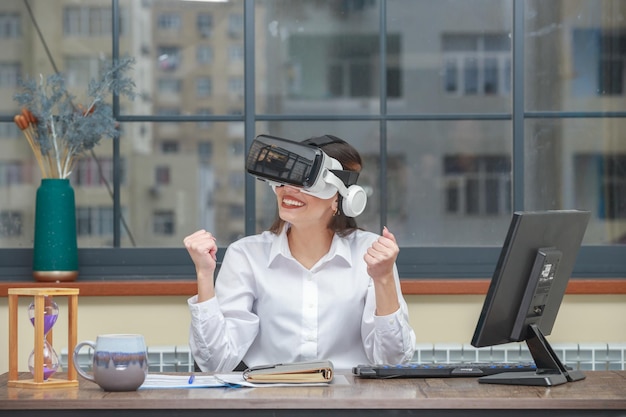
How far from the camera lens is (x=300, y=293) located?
272 centimetres

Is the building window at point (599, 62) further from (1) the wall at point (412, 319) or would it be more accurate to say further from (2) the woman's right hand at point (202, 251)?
→ (2) the woman's right hand at point (202, 251)

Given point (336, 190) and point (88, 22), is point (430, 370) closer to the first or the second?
point (336, 190)

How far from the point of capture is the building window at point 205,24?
402 centimetres

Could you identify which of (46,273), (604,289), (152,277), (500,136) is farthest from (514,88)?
(46,273)

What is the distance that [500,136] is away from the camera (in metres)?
4.06

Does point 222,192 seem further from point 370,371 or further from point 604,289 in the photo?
point 370,371

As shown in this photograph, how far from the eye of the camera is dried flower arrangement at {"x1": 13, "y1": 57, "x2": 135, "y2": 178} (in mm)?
3494

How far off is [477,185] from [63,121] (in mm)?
1577

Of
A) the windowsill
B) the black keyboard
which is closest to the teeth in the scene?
the black keyboard

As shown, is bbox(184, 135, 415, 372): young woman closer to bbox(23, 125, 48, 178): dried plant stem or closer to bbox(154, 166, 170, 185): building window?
bbox(23, 125, 48, 178): dried plant stem

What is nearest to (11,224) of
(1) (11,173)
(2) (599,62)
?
(1) (11,173)

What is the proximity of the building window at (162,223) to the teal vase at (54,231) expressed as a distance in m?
0.41

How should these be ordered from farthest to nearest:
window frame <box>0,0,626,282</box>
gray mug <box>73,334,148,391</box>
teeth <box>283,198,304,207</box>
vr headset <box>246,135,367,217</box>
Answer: window frame <box>0,0,626,282</box> < teeth <box>283,198,304,207</box> < vr headset <box>246,135,367,217</box> < gray mug <box>73,334,148,391</box>

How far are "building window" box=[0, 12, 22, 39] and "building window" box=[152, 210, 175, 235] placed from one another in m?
0.83
